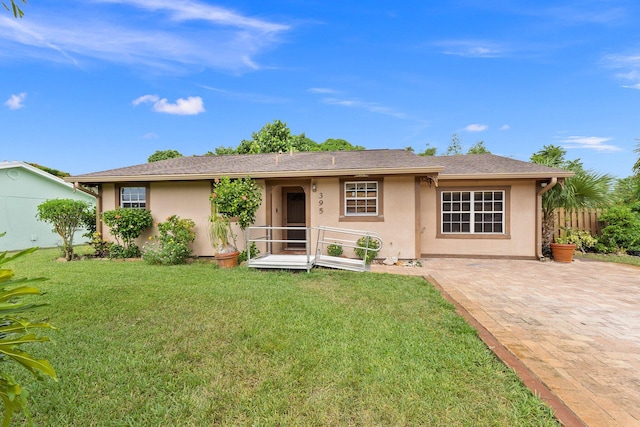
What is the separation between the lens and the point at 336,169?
8562 mm

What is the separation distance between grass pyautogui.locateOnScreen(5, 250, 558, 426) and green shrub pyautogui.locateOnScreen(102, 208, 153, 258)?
4334 mm

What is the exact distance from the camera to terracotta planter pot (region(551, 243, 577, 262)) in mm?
8695

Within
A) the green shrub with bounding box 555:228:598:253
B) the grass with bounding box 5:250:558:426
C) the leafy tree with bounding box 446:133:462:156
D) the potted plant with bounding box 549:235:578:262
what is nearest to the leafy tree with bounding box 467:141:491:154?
the leafy tree with bounding box 446:133:462:156

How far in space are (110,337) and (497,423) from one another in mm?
4179

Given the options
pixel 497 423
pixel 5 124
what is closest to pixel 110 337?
pixel 497 423

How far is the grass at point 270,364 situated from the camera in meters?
2.31

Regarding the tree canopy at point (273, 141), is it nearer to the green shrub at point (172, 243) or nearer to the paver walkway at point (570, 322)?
the green shrub at point (172, 243)

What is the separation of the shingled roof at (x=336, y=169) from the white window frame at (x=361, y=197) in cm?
58

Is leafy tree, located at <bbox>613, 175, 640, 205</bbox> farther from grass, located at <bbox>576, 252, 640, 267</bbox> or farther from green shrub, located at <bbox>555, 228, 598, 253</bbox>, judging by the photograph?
grass, located at <bbox>576, 252, 640, 267</bbox>

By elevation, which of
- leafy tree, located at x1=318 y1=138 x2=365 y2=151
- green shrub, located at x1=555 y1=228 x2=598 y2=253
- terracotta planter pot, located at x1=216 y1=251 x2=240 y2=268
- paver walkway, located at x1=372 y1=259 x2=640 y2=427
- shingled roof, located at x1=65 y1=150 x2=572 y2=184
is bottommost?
paver walkway, located at x1=372 y1=259 x2=640 y2=427

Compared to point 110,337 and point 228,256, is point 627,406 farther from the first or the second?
point 228,256

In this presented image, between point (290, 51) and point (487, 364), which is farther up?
point (290, 51)

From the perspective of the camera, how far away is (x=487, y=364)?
9.78 ft

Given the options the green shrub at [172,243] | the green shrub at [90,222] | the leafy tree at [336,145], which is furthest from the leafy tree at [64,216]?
the leafy tree at [336,145]
